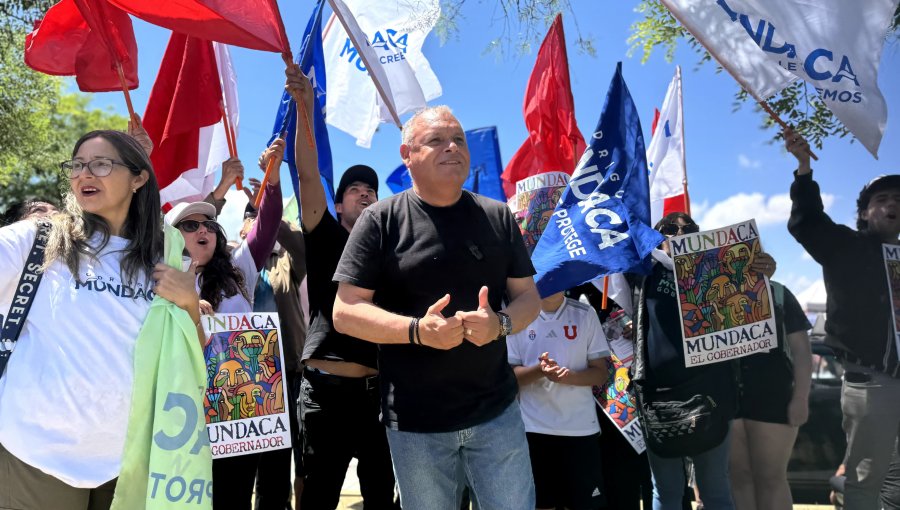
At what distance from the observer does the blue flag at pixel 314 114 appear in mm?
4582

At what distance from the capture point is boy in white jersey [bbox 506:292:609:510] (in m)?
4.43


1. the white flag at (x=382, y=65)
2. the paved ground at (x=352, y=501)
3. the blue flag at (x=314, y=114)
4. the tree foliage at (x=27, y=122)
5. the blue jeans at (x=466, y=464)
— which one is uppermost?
the tree foliage at (x=27, y=122)

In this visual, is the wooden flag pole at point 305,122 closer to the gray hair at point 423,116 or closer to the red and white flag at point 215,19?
the red and white flag at point 215,19

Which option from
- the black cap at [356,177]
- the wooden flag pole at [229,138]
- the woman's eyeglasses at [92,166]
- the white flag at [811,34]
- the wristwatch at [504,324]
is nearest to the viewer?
the woman's eyeglasses at [92,166]

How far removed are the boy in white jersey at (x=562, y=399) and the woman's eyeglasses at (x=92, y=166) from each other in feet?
8.78

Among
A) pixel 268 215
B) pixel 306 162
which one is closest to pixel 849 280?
pixel 306 162

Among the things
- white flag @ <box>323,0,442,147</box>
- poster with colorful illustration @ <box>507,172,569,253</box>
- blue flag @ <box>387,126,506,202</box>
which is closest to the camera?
poster with colorful illustration @ <box>507,172,569,253</box>

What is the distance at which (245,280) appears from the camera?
14.2 ft

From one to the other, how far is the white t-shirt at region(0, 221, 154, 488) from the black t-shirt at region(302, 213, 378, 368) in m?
1.41

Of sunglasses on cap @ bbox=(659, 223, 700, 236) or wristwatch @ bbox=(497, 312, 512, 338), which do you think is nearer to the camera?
wristwatch @ bbox=(497, 312, 512, 338)

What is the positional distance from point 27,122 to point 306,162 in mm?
12576

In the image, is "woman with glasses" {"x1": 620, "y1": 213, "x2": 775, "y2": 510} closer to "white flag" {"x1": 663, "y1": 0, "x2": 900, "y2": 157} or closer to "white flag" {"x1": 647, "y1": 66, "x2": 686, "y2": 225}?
"white flag" {"x1": 663, "y1": 0, "x2": 900, "y2": 157}

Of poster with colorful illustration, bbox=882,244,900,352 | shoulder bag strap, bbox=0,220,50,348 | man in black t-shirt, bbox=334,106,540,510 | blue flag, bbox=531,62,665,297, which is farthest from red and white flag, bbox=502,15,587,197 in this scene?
shoulder bag strap, bbox=0,220,50,348

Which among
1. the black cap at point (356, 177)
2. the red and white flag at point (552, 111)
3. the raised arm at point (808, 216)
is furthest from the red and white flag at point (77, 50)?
the raised arm at point (808, 216)
